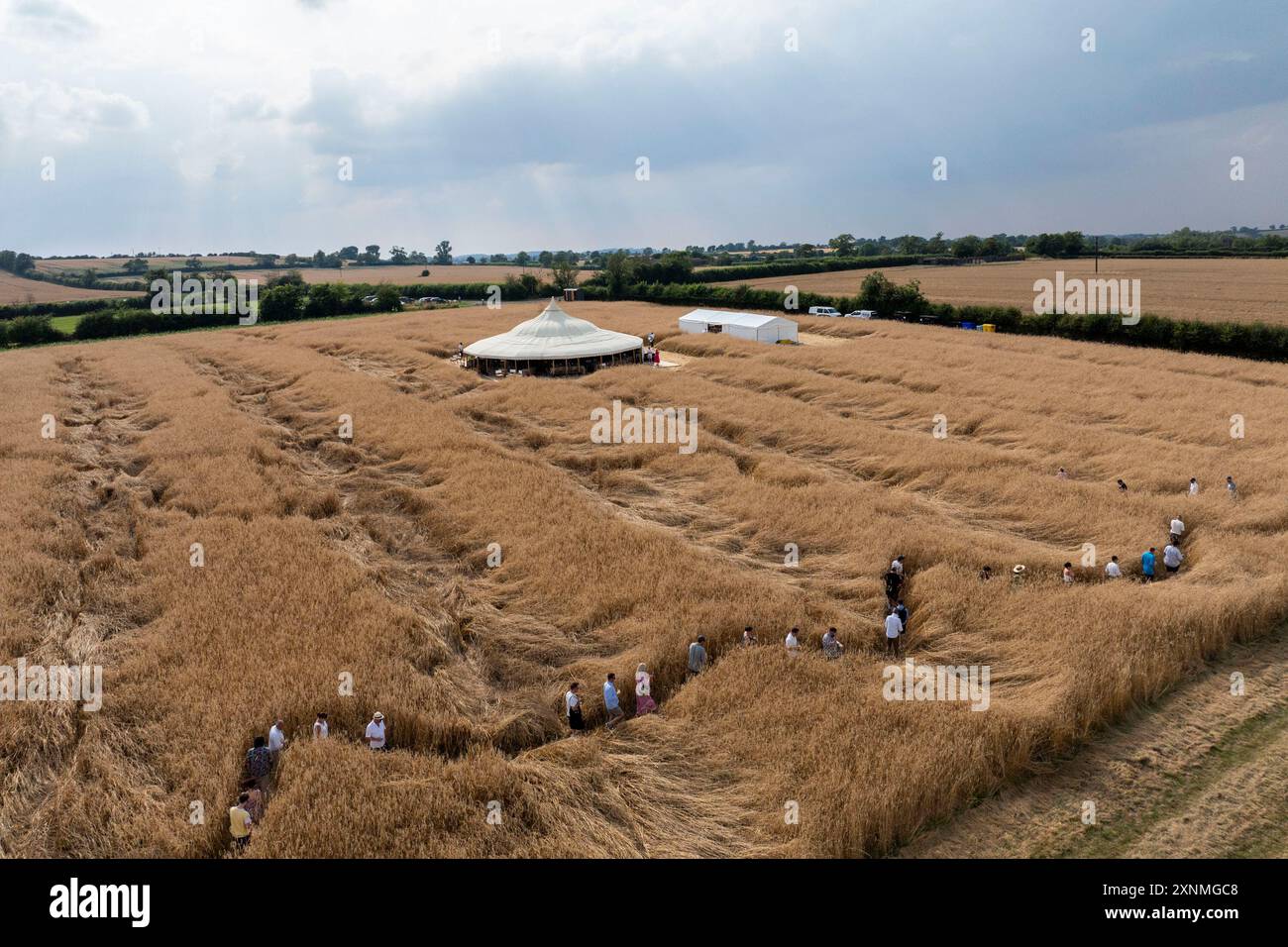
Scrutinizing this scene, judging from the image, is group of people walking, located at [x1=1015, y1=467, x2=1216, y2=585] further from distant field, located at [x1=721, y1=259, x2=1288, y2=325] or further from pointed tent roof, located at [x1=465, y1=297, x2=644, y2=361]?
distant field, located at [x1=721, y1=259, x2=1288, y2=325]

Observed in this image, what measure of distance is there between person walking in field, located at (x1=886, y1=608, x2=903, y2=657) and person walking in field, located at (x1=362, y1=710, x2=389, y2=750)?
9966mm

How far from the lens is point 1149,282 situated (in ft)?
277

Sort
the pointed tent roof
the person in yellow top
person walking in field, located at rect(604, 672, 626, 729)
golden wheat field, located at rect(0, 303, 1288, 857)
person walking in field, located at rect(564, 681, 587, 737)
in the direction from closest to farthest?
1. the person in yellow top
2. golden wheat field, located at rect(0, 303, 1288, 857)
3. person walking in field, located at rect(564, 681, 587, 737)
4. person walking in field, located at rect(604, 672, 626, 729)
5. the pointed tent roof

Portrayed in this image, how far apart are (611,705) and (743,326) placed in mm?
53822

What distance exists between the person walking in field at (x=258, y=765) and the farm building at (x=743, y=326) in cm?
5473

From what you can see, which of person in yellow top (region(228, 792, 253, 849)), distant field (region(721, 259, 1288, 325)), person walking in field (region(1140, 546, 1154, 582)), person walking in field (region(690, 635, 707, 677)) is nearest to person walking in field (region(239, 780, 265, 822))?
person in yellow top (region(228, 792, 253, 849))

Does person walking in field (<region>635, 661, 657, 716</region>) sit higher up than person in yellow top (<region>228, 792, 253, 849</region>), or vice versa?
person walking in field (<region>635, 661, 657, 716</region>)

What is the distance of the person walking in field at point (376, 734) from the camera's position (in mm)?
12289

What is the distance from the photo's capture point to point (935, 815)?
10.9 metres

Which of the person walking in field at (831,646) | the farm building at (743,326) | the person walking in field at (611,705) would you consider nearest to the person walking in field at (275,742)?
the person walking in field at (611,705)

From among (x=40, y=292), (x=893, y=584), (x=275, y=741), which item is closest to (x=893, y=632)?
(x=893, y=584)

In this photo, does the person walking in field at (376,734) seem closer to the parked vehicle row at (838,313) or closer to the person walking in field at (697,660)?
the person walking in field at (697,660)

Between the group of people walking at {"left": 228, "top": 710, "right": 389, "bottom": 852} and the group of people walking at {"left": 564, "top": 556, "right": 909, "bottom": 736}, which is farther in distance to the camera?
the group of people walking at {"left": 564, "top": 556, "right": 909, "bottom": 736}

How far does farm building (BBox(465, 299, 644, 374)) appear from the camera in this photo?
51375 millimetres
